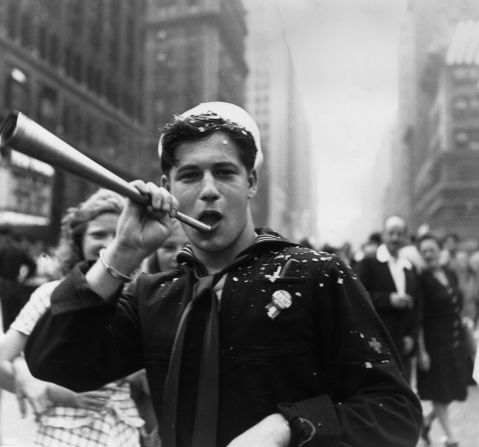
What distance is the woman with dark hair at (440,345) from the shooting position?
5496mm

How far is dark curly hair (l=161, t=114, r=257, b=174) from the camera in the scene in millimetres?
1505

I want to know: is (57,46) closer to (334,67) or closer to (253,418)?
(334,67)

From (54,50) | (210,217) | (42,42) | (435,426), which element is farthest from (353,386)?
(54,50)

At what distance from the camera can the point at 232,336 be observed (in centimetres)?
136

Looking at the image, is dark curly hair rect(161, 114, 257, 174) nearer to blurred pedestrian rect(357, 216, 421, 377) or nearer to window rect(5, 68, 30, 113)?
blurred pedestrian rect(357, 216, 421, 377)

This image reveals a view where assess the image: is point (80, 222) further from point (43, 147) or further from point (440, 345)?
point (440, 345)

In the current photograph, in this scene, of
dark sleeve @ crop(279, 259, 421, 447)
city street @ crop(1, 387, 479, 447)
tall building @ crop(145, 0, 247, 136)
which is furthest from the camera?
tall building @ crop(145, 0, 247, 136)

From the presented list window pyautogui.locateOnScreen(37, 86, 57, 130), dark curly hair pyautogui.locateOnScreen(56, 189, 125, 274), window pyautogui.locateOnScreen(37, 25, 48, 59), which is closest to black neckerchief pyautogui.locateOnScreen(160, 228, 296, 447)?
dark curly hair pyautogui.locateOnScreen(56, 189, 125, 274)

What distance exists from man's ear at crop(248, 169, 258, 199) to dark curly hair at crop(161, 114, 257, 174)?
0.03m

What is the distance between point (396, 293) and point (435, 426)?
154 cm

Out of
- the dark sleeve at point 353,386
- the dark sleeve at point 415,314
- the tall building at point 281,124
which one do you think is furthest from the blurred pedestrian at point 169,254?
the dark sleeve at point 415,314

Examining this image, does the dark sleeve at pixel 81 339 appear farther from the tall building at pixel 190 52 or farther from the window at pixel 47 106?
the window at pixel 47 106

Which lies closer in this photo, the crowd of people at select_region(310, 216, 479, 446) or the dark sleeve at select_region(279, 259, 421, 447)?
the dark sleeve at select_region(279, 259, 421, 447)

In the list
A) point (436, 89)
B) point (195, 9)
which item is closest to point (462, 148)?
point (436, 89)
